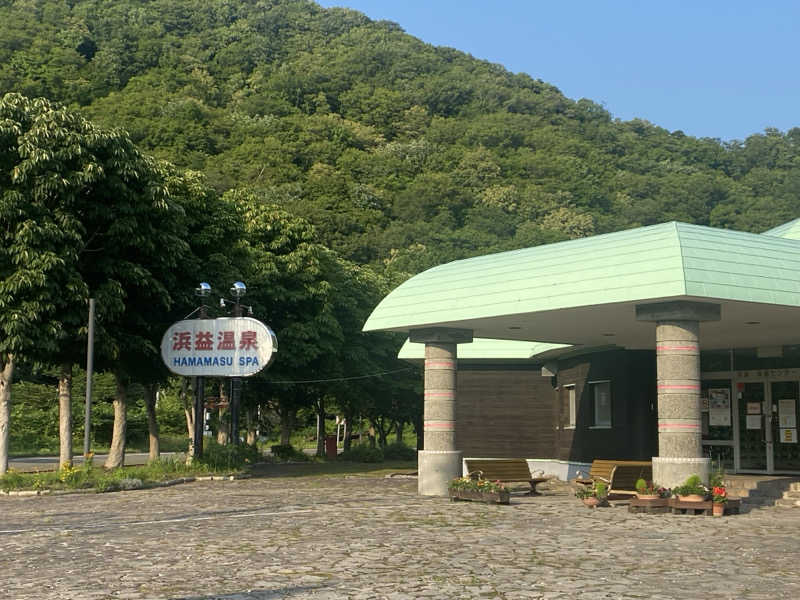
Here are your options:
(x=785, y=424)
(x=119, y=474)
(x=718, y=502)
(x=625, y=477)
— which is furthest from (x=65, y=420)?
(x=785, y=424)

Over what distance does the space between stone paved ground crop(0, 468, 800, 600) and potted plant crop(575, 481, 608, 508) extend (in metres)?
0.32

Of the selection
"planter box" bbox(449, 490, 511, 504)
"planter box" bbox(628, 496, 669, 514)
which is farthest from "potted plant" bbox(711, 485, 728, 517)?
"planter box" bbox(449, 490, 511, 504)

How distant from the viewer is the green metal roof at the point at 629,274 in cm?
1620

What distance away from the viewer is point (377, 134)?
9056 cm

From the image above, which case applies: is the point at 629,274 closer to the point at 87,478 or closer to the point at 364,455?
the point at 87,478

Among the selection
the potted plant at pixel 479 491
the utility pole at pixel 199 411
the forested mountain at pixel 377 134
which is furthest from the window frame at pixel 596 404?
the forested mountain at pixel 377 134

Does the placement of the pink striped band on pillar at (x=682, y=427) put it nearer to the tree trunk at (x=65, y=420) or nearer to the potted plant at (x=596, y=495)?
the potted plant at (x=596, y=495)

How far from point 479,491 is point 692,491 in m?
4.07

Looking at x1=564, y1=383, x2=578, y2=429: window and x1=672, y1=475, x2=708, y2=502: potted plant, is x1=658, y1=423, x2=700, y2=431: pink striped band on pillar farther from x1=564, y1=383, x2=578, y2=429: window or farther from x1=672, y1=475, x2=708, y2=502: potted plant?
x1=564, y1=383, x2=578, y2=429: window

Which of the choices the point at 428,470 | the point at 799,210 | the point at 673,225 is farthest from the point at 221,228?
the point at 799,210

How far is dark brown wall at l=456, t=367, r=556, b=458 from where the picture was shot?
29203 mm

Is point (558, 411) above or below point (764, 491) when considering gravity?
above

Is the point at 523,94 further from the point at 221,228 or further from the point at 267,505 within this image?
the point at 267,505

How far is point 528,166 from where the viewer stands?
82562 millimetres
